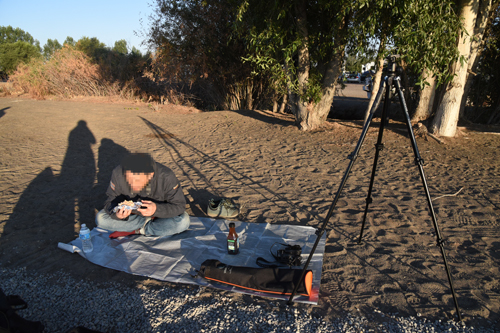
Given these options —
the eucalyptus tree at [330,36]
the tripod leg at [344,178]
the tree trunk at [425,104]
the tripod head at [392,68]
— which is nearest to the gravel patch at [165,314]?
the tripod leg at [344,178]

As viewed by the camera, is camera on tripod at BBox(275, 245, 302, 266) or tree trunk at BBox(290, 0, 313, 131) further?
tree trunk at BBox(290, 0, 313, 131)

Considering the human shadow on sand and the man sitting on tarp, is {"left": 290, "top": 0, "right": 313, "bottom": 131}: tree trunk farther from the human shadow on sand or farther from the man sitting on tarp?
the man sitting on tarp

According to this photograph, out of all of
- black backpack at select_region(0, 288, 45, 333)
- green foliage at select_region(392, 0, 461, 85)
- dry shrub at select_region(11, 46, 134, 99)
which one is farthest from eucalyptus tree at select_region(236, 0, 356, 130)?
dry shrub at select_region(11, 46, 134, 99)

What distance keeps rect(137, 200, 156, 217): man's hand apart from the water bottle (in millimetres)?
614

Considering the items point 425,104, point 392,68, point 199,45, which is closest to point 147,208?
point 392,68

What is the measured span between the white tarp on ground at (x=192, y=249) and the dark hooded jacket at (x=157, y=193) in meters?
0.35

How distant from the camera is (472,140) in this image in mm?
6816

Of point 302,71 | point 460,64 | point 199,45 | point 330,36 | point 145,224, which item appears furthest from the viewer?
point 199,45

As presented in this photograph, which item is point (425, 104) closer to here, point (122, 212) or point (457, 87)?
point (457, 87)

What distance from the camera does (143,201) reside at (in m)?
3.24

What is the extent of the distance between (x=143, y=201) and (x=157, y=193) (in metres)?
0.20

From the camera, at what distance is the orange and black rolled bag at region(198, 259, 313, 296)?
2.57m

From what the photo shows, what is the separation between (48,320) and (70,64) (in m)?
17.8

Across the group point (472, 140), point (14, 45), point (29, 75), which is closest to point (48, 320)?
point (472, 140)
